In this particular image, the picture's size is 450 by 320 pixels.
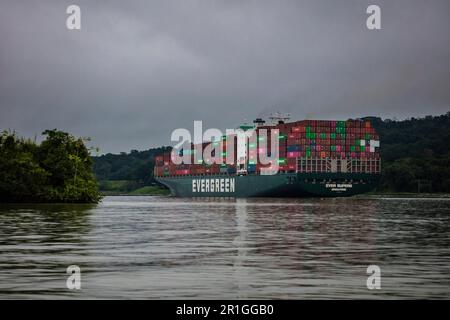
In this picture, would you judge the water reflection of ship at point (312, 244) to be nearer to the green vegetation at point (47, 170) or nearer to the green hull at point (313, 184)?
the green vegetation at point (47, 170)

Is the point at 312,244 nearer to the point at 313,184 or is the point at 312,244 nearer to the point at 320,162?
the point at 313,184

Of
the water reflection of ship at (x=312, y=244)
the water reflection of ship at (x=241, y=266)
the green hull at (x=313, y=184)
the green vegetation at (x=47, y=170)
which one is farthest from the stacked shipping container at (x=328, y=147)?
the water reflection of ship at (x=241, y=266)

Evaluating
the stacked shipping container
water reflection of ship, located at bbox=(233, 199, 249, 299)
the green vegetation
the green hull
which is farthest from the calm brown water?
the stacked shipping container

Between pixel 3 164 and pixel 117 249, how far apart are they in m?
75.5

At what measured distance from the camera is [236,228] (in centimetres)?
5041

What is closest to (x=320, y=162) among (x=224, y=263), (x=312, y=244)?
(x=312, y=244)

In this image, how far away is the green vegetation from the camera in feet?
343

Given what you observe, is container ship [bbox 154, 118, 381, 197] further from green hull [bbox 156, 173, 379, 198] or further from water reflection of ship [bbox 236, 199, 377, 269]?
water reflection of ship [bbox 236, 199, 377, 269]

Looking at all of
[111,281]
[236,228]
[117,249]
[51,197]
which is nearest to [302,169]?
[51,197]

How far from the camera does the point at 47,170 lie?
10938cm

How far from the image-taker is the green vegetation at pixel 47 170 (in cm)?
10469

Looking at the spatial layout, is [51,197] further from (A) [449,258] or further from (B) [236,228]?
(A) [449,258]

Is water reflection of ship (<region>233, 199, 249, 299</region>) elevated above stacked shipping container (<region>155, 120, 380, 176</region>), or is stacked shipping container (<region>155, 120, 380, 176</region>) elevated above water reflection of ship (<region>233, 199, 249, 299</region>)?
stacked shipping container (<region>155, 120, 380, 176</region>)

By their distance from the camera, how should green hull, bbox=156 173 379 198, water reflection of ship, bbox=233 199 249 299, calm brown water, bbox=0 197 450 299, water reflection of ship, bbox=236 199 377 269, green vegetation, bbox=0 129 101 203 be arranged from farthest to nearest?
green hull, bbox=156 173 379 198 < green vegetation, bbox=0 129 101 203 < water reflection of ship, bbox=236 199 377 269 < water reflection of ship, bbox=233 199 249 299 < calm brown water, bbox=0 197 450 299
